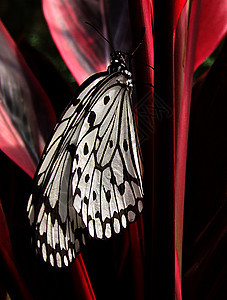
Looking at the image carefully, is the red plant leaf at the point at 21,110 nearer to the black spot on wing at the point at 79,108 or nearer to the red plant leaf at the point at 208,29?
the black spot on wing at the point at 79,108

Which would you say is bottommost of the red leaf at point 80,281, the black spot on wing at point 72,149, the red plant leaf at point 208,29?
the red leaf at point 80,281

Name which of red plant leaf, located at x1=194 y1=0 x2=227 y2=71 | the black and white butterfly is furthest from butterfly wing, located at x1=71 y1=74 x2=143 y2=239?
red plant leaf, located at x1=194 y1=0 x2=227 y2=71

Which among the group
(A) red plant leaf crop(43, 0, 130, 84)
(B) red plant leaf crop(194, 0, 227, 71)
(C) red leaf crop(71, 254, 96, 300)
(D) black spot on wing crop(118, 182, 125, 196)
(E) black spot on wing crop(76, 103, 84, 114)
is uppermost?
(A) red plant leaf crop(43, 0, 130, 84)

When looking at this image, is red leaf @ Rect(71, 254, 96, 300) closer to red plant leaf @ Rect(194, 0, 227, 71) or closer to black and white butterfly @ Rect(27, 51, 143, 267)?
black and white butterfly @ Rect(27, 51, 143, 267)

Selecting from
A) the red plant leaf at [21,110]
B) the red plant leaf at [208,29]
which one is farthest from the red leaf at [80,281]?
the red plant leaf at [208,29]

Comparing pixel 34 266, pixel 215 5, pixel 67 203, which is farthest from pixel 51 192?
pixel 215 5

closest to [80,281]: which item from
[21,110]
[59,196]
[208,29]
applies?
[59,196]

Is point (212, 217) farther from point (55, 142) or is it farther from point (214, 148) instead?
point (55, 142)
